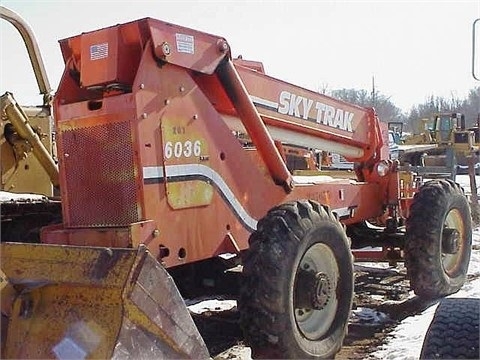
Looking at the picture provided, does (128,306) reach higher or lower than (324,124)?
lower

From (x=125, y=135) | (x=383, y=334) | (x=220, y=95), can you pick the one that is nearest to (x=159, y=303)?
(x=125, y=135)

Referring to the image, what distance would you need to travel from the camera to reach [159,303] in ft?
11.4

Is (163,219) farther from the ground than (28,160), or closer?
closer

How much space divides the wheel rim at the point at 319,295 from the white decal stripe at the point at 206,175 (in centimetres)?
53

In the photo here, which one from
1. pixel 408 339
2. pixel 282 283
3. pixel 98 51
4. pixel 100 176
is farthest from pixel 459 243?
pixel 98 51

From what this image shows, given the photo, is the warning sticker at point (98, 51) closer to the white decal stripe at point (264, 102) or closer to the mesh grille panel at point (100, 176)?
the mesh grille panel at point (100, 176)

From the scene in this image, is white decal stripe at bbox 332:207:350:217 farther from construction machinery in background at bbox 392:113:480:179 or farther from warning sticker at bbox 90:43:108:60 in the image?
construction machinery in background at bbox 392:113:480:179

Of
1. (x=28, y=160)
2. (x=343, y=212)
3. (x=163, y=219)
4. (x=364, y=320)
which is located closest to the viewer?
(x=163, y=219)

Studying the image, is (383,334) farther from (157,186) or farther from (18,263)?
(18,263)

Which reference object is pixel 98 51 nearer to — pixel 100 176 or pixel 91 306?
pixel 100 176

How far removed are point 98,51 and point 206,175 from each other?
1095 mm

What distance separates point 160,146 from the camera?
4199mm

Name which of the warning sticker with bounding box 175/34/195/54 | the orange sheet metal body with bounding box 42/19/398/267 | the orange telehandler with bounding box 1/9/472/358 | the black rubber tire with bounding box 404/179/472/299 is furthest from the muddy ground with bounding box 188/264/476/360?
the warning sticker with bounding box 175/34/195/54

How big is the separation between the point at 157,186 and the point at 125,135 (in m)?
0.38
